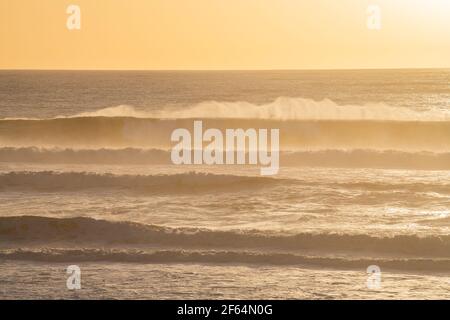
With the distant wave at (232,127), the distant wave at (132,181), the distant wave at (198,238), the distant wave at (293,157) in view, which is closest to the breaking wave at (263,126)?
the distant wave at (232,127)

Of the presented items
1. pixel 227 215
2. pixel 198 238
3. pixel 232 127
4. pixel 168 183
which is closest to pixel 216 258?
pixel 198 238

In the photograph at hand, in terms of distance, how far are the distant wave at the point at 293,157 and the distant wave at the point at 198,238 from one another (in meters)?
11.3

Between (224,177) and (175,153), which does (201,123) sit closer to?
(175,153)

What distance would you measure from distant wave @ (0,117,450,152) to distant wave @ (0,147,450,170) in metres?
3.01

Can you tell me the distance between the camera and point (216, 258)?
13.6m

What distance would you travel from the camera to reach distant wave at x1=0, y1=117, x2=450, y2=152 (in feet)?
105

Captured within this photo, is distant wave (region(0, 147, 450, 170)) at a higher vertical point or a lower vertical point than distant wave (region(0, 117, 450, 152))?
lower

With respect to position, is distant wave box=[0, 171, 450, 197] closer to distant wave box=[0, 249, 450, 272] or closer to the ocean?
the ocean

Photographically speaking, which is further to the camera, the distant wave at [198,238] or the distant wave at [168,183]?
the distant wave at [168,183]

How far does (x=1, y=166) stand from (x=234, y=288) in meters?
16.8

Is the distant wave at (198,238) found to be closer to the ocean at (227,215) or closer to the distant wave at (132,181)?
the ocean at (227,215)

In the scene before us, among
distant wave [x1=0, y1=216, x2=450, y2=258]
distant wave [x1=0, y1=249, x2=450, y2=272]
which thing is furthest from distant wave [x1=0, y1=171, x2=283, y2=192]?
distant wave [x1=0, y1=249, x2=450, y2=272]

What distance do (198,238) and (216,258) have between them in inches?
50.0

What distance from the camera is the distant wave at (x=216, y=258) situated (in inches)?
520
